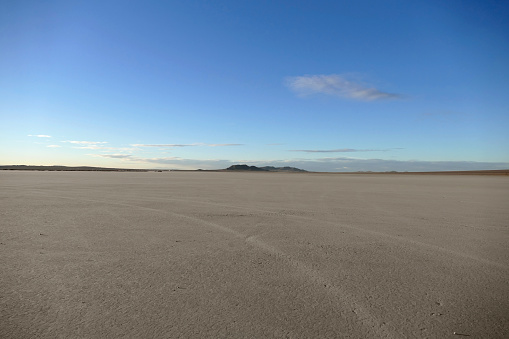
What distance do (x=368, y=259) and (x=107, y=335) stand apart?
10.7ft

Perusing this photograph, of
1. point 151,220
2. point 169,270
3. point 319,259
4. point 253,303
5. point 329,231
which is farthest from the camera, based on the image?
point 151,220

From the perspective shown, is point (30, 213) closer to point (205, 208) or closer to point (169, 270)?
point (205, 208)

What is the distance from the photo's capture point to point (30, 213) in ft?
25.5

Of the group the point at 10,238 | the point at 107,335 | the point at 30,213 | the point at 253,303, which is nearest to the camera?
the point at 107,335

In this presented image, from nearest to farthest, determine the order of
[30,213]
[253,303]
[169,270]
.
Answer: [253,303] → [169,270] → [30,213]

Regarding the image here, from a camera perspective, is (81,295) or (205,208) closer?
(81,295)

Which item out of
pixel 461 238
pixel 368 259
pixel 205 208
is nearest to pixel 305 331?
pixel 368 259

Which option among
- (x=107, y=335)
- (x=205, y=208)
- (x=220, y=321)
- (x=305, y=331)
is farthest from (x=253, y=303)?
(x=205, y=208)

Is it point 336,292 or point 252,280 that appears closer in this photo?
point 336,292

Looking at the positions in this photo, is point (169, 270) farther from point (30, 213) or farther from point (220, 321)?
point (30, 213)

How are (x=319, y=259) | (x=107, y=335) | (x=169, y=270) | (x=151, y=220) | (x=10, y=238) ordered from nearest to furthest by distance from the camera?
(x=107, y=335), (x=169, y=270), (x=319, y=259), (x=10, y=238), (x=151, y=220)

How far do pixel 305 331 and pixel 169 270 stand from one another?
1.93 m

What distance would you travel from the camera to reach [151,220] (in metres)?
6.96

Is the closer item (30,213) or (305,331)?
(305,331)
